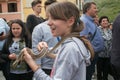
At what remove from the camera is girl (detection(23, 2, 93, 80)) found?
9.13 feet

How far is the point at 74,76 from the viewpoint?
284cm

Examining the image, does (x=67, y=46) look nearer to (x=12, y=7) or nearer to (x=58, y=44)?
(x=58, y=44)

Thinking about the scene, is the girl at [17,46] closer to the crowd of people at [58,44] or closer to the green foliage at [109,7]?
the crowd of people at [58,44]

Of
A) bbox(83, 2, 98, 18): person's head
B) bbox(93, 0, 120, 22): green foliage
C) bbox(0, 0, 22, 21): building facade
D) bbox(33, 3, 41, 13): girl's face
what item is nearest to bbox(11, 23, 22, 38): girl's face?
bbox(33, 3, 41, 13): girl's face

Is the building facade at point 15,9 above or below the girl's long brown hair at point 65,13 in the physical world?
below

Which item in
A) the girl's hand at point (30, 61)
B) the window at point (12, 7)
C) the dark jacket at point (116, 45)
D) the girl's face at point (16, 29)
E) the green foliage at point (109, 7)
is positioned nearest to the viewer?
the girl's hand at point (30, 61)

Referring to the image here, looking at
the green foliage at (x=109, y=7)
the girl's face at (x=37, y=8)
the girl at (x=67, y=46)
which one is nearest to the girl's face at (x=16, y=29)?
the girl's face at (x=37, y=8)

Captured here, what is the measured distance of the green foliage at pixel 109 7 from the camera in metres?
19.1

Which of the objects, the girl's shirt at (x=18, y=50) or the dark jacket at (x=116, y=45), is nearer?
the dark jacket at (x=116, y=45)

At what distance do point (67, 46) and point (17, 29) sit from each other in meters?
3.26

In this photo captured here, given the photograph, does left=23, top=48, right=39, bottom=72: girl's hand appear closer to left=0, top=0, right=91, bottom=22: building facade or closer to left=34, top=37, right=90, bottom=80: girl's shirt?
left=34, top=37, right=90, bottom=80: girl's shirt

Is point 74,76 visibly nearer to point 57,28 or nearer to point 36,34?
point 57,28

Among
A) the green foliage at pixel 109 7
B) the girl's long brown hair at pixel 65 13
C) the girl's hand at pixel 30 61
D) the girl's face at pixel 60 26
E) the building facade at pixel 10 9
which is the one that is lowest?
the building facade at pixel 10 9

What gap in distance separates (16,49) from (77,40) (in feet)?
10.2
